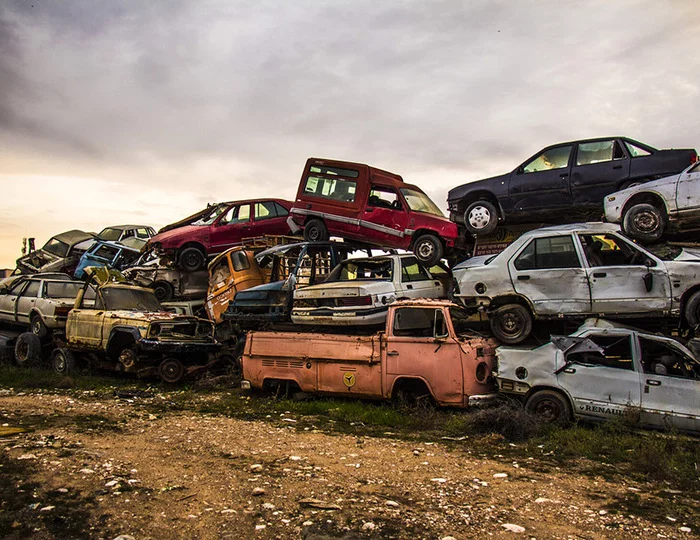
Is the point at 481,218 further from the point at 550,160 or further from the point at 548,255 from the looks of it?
the point at 548,255

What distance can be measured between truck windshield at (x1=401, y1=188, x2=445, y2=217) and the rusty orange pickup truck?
12.7 feet

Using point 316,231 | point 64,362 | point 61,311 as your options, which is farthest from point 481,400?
point 61,311

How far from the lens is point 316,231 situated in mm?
13211

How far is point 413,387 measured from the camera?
8609 millimetres

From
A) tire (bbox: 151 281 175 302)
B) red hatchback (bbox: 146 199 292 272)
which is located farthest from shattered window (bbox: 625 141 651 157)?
tire (bbox: 151 281 175 302)

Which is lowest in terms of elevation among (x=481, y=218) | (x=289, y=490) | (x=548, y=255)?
(x=289, y=490)

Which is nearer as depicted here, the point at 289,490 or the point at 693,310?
the point at 289,490

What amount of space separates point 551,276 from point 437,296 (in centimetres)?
251

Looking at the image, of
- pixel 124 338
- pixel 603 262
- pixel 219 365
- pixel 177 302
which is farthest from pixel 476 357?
pixel 177 302

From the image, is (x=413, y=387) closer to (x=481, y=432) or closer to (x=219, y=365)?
(x=481, y=432)

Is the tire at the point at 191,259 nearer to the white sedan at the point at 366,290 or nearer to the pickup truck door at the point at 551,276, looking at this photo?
the white sedan at the point at 366,290

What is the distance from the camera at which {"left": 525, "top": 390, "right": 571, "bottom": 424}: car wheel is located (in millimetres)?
7305

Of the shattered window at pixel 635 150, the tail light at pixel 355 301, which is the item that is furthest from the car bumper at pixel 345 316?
the shattered window at pixel 635 150

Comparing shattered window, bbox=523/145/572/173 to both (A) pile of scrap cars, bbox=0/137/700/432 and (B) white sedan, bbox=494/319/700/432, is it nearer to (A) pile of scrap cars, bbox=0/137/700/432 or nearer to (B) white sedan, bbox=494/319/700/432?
(A) pile of scrap cars, bbox=0/137/700/432
